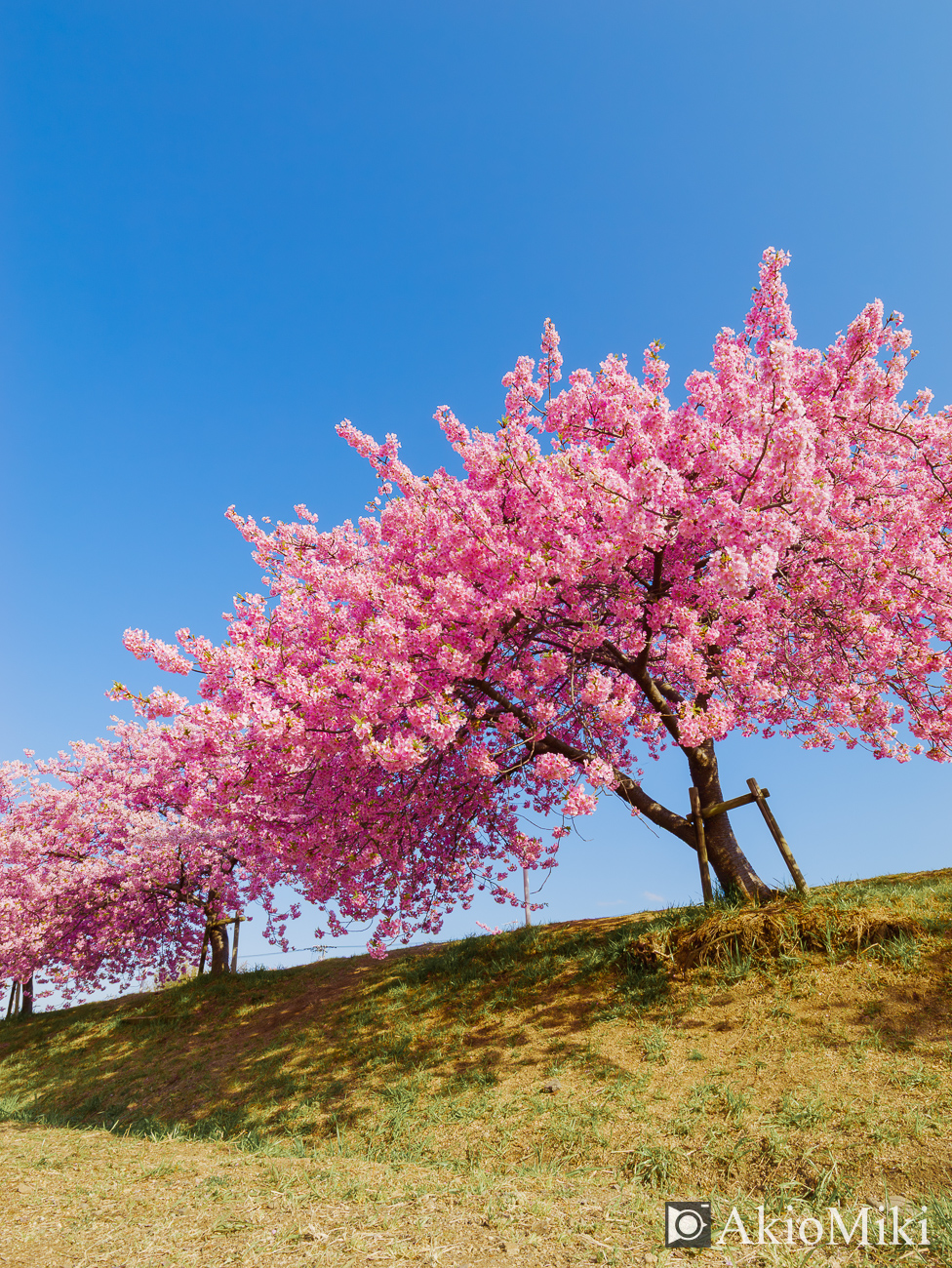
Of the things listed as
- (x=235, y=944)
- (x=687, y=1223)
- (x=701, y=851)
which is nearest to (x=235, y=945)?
(x=235, y=944)

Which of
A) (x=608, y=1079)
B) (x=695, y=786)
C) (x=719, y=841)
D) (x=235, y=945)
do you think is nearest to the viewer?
(x=608, y=1079)

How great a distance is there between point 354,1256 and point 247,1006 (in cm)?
1220

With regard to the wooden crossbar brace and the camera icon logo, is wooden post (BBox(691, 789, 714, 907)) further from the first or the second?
the camera icon logo

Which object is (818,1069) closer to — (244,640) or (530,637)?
(530,637)

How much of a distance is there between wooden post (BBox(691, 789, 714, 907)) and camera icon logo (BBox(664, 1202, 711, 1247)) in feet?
17.9

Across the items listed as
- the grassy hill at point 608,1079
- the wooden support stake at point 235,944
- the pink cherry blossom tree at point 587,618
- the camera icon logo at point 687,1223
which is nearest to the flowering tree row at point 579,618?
the pink cherry blossom tree at point 587,618

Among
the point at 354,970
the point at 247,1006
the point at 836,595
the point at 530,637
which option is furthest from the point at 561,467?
the point at 247,1006

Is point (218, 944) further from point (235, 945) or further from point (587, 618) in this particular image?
point (587, 618)

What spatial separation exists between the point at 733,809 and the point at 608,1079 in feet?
14.5

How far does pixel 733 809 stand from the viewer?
10.9 meters

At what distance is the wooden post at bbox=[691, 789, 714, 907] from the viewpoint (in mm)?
10797

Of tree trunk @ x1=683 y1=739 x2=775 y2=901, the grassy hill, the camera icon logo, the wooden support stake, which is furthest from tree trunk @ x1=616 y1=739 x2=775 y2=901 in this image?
the wooden support stake

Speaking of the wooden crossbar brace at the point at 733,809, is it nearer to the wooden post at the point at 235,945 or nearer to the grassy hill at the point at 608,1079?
the grassy hill at the point at 608,1079

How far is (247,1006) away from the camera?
15664 mm
